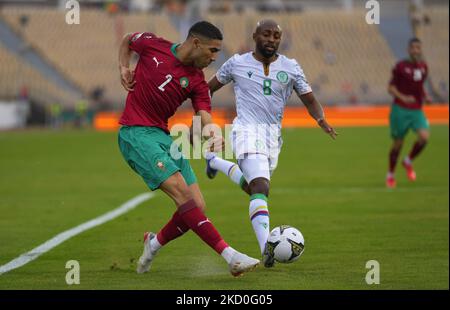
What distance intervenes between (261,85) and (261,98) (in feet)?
0.49

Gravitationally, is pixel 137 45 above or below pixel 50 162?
below

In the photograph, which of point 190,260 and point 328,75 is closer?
point 190,260

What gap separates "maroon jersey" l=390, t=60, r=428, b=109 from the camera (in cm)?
1998

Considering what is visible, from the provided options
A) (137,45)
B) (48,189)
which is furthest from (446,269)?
(48,189)

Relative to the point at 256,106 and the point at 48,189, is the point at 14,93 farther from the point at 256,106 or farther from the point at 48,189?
the point at 256,106

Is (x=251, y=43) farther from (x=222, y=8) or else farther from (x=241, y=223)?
(x=241, y=223)

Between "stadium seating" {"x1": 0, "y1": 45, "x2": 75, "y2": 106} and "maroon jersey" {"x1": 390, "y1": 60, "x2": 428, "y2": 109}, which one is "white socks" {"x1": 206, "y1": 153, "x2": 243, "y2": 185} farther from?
"stadium seating" {"x1": 0, "y1": 45, "x2": 75, "y2": 106}

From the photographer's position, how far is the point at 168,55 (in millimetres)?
9508

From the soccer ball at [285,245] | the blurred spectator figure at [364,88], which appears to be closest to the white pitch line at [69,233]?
the soccer ball at [285,245]

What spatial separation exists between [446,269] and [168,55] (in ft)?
11.9

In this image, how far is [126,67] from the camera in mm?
9773

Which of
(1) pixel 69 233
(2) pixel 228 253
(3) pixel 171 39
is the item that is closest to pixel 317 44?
(3) pixel 171 39

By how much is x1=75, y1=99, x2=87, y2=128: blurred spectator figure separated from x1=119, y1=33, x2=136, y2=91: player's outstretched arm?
40017 millimetres
